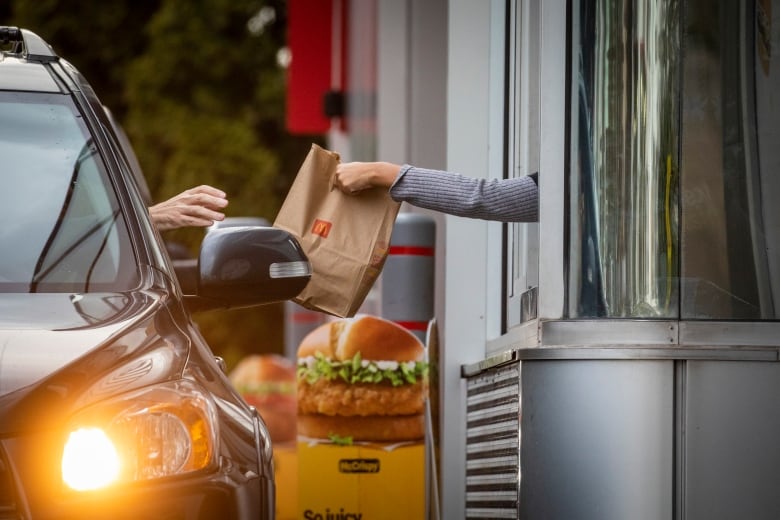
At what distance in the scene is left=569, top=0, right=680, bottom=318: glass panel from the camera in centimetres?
446

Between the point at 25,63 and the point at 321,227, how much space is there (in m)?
1.09

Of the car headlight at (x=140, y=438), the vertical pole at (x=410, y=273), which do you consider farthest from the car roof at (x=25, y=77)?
the vertical pole at (x=410, y=273)

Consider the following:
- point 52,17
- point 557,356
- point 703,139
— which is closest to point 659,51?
point 703,139

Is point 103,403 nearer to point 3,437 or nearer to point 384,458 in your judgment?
point 3,437

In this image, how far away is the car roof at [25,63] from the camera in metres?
4.25

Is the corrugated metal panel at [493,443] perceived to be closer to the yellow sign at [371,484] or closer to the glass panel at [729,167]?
the yellow sign at [371,484]

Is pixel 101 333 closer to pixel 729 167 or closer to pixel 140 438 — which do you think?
pixel 140 438

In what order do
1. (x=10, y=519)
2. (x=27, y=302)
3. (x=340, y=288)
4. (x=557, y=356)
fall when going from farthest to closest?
(x=340, y=288)
(x=557, y=356)
(x=27, y=302)
(x=10, y=519)

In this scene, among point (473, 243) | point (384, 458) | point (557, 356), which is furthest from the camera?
point (473, 243)

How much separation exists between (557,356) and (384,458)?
1343mm

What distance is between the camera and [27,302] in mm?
3461

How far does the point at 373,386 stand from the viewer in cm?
559

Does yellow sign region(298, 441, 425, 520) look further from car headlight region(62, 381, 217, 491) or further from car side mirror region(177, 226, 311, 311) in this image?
car headlight region(62, 381, 217, 491)

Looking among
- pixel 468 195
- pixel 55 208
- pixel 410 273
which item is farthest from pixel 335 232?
pixel 55 208
